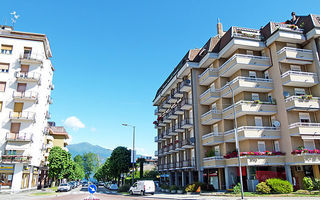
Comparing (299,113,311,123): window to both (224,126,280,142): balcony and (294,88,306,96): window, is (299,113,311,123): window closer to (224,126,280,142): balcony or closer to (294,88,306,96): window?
(294,88,306,96): window

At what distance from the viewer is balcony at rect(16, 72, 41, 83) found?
41844 mm

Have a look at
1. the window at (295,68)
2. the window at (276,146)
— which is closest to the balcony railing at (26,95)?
the window at (276,146)

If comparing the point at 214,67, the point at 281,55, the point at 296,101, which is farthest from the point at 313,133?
the point at 214,67

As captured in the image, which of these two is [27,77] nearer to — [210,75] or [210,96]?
[210,75]

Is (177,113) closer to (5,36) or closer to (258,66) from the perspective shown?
(258,66)

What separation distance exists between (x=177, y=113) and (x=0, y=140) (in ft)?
96.8

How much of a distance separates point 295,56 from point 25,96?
40.9 m

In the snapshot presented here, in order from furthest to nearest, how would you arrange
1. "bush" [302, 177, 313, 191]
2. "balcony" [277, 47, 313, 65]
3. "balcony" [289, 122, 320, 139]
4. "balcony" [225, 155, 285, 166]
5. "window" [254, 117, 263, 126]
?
1. "window" [254, 117, 263, 126]
2. "balcony" [277, 47, 313, 65]
3. "balcony" [225, 155, 285, 166]
4. "balcony" [289, 122, 320, 139]
5. "bush" [302, 177, 313, 191]

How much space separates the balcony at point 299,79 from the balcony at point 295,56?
1.70 meters

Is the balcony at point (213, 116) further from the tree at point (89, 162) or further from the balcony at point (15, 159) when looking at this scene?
the tree at point (89, 162)

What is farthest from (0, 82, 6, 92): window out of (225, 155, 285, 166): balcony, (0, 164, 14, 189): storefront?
(225, 155, 285, 166): balcony

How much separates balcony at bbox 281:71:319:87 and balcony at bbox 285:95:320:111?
191cm

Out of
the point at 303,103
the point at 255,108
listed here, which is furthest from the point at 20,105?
the point at 303,103

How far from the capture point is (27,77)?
4225 cm
